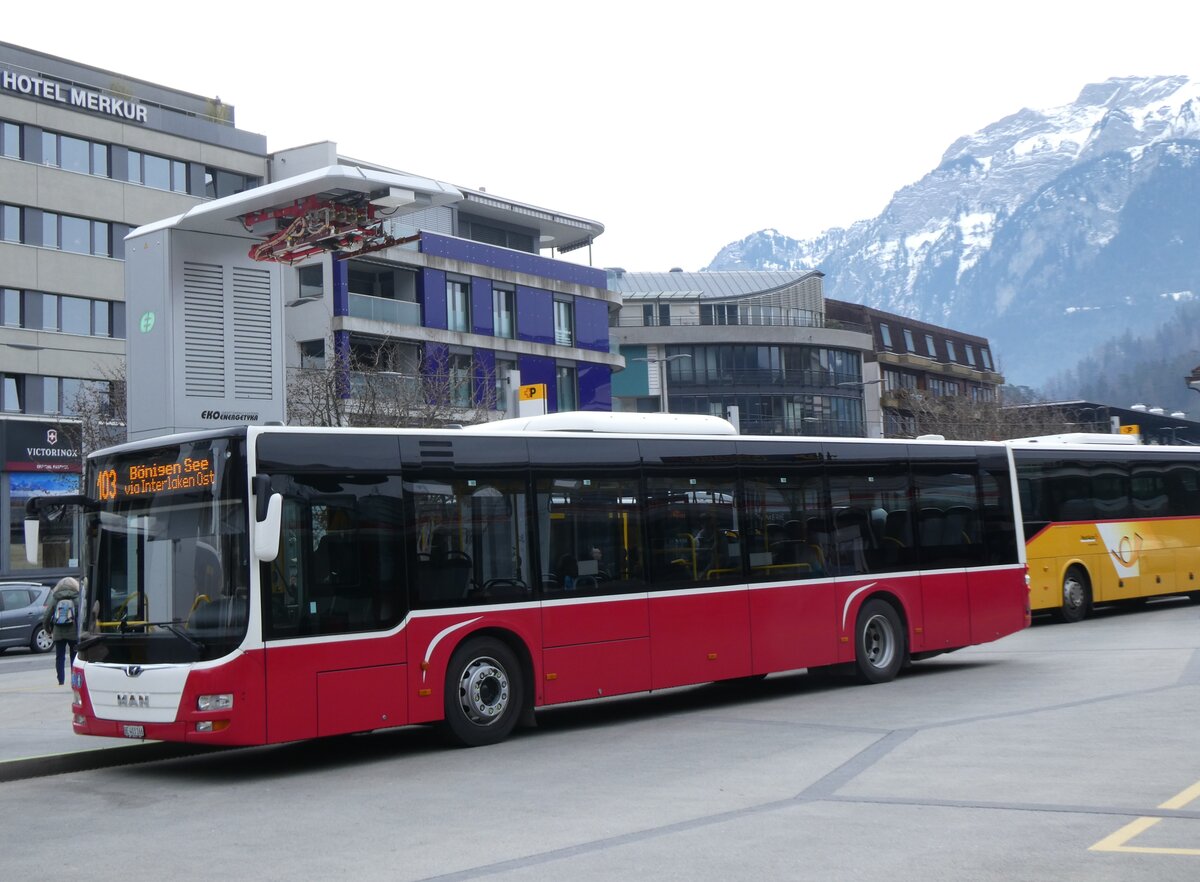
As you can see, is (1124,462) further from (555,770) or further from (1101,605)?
(555,770)

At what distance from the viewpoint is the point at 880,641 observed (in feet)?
54.7

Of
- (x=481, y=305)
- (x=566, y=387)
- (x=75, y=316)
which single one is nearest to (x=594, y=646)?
(x=75, y=316)

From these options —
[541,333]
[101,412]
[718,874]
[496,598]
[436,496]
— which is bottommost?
[718,874]

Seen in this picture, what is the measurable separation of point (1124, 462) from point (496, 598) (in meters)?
17.9

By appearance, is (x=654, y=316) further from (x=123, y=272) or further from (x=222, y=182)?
(x=123, y=272)

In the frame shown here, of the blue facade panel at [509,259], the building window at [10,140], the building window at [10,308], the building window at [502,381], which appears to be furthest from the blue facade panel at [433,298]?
the building window at [10,140]

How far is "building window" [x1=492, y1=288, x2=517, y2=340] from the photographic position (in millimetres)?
55281

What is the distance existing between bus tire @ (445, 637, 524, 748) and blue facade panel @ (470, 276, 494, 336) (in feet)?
137

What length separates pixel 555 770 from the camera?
35.7 feet

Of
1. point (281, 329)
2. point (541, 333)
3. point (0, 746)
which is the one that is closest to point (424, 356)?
point (541, 333)

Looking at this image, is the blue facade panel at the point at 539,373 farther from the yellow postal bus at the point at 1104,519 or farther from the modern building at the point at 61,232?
the yellow postal bus at the point at 1104,519

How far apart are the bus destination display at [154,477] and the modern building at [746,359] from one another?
2810 inches

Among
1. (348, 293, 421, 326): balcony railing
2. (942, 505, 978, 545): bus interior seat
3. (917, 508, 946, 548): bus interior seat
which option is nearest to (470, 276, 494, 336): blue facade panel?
(348, 293, 421, 326): balcony railing

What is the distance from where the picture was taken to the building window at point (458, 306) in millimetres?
53062
